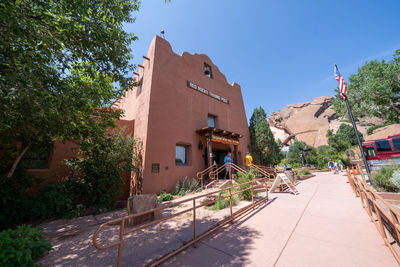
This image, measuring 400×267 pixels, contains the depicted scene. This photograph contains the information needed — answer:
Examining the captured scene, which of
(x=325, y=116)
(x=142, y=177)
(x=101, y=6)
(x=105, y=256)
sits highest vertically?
(x=325, y=116)

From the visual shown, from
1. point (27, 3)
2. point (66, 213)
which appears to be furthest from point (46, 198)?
point (27, 3)

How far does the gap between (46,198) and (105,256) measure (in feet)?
15.6

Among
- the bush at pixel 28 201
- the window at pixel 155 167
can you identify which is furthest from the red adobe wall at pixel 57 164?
the window at pixel 155 167

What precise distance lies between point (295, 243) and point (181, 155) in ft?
27.4

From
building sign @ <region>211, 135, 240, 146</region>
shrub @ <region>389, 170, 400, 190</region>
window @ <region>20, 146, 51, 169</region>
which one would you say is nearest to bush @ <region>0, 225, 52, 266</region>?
window @ <region>20, 146, 51, 169</region>

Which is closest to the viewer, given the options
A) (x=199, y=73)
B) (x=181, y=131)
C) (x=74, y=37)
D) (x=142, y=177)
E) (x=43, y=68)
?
(x=43, y=68)

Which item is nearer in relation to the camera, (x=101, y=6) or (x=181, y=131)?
(x=101, y=6)

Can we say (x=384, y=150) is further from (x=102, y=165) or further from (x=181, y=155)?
(x=102, y=165)

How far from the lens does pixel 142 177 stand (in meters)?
8.52

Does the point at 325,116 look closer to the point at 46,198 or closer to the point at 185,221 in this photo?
the point at 185,221

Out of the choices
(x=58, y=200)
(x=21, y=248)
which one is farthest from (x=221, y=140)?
(x=21, y=248)

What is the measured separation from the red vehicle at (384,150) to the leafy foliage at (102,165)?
1955 centimetres

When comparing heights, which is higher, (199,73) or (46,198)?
(199,73)

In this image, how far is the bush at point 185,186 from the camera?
366 inches
